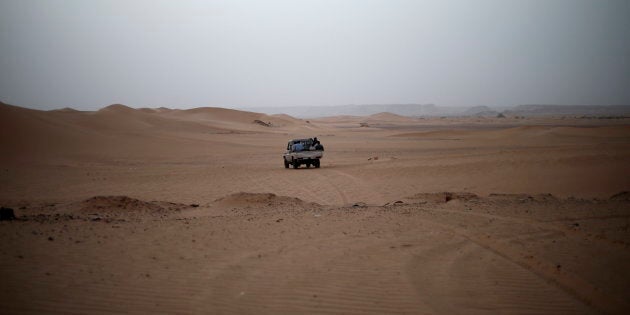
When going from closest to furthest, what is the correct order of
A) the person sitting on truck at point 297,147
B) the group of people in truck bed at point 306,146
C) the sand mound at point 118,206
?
the sand mound at point 118,206
the person sitting on truck at point 297,147
the group of people in truck bed at point 306,146

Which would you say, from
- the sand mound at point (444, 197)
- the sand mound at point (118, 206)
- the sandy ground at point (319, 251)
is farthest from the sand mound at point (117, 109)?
the sand mound at point (444, 197)

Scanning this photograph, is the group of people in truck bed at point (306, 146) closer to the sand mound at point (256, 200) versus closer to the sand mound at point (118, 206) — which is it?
the sand mound at point (256, 200)

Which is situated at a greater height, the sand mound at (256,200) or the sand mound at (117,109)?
the sand mound at (117,109)

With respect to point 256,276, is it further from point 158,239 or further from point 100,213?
point 100,213

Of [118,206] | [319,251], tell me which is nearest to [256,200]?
[118,206]

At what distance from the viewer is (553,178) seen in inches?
666

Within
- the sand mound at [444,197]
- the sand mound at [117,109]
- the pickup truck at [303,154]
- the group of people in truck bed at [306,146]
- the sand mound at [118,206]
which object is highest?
the sand mound at [117,109]

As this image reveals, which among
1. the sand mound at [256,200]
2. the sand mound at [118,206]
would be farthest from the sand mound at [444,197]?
the sand mound at [118,206]

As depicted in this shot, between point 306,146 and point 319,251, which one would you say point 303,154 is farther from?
point 319,251

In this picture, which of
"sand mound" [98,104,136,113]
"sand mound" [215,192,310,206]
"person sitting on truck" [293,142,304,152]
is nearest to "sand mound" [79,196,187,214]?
"sand mound" [215,192,310,206]

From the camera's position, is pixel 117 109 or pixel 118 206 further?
pixel 117 109

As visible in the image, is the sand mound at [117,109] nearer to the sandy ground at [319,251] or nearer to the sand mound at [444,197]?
the sandy ground at [319,251]

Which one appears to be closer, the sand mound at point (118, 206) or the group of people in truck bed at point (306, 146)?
the sand mound at point (118, 206)

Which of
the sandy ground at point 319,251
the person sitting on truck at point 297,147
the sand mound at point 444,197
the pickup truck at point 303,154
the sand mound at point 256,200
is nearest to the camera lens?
the sandy ground at point 319,251
